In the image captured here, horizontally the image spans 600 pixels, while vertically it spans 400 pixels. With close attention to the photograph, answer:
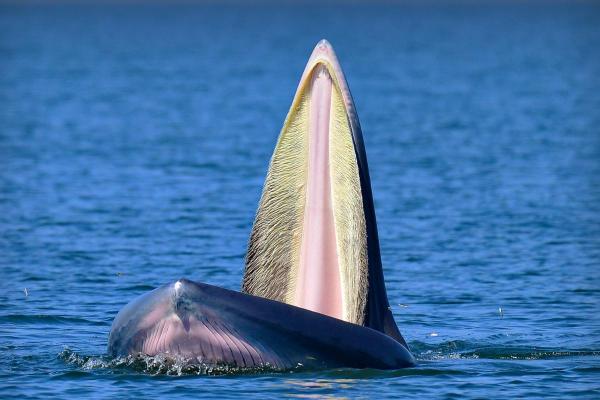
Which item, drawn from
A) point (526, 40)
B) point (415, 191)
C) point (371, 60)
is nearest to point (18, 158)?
point (415, 191)

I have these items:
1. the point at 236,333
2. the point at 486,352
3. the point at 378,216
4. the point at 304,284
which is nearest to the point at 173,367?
the point at 236,333

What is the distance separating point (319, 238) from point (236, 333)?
1348mm

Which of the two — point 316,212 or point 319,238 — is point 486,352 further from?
point 316,212

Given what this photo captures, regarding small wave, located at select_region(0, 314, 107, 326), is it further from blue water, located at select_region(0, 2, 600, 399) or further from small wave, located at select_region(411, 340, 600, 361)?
small wave, located at select_region(411, 340, 600, 361)

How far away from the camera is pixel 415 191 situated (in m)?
30.9

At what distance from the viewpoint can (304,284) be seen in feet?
46.5

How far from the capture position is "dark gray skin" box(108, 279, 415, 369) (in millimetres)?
13078

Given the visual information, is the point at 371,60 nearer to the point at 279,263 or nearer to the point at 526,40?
the point at 526,40

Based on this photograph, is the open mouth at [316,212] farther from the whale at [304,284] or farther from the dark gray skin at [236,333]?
the dark gray skin at [236,333]

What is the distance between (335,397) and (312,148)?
7.30ft

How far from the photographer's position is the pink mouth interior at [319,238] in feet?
45.9

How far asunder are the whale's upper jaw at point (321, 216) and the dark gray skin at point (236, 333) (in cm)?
36

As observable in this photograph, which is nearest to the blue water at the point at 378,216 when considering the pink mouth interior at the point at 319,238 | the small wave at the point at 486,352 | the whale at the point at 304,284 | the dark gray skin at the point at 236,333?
the small wave at the point at 486,352

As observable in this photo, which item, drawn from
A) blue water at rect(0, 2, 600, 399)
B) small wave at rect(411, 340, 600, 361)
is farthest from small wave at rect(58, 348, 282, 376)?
small wave at rect(411, 340, 600, 361)
